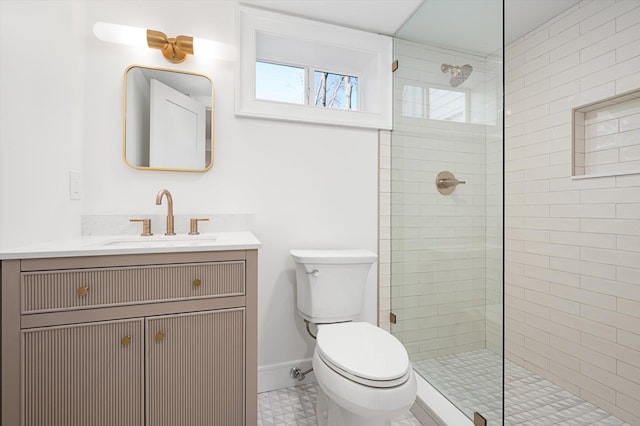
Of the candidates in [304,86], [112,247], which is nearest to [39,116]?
[112,247]

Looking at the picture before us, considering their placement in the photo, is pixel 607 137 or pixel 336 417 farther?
pixel 607 137

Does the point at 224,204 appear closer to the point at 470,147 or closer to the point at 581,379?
the point at 470,147

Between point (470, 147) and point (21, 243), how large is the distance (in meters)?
1.91

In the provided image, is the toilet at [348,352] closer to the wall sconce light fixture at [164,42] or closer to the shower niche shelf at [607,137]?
the wall sconce light fixture at [164,42]

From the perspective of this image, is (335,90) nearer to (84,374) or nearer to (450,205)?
(450,205)

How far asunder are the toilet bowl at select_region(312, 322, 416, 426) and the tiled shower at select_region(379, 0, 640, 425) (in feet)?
1.56

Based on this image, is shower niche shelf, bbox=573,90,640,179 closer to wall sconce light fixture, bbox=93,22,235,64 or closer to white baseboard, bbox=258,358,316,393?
white baseboard, bbox=258,358,316,393

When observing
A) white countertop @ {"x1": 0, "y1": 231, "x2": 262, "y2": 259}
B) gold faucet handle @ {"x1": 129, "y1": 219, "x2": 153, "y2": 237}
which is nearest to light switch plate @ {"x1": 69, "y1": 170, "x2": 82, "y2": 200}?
white countertop @ {"x1": 0, "y1": 231, "x2": 262, "y2": 259}

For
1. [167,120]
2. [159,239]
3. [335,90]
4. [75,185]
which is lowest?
[159,239]

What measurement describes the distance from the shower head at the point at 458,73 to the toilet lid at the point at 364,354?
129 cm

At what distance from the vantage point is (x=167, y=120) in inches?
65.6

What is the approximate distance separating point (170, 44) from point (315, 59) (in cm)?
90

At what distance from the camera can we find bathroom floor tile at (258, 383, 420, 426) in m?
1.52

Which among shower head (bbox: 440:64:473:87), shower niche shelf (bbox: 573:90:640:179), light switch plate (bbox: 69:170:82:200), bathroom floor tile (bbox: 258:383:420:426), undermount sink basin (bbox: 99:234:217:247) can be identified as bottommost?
bathroom floor tile (bbox: 258:383:420:426)
